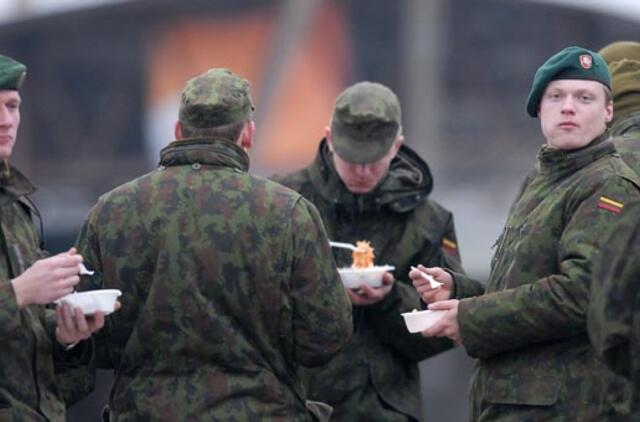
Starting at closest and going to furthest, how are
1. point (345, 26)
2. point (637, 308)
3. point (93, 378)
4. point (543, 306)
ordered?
point (637, 308), point (543, 306), point (93, 378), point (345, 26)

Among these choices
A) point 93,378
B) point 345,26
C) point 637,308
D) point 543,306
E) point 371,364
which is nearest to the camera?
point 637,308

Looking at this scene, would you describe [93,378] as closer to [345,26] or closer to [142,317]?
[142,317]

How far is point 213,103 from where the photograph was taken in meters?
6.50

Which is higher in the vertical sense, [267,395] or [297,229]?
[297,229]

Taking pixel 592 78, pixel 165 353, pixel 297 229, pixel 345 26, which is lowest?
pixel 345 26

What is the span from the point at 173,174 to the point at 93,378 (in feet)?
3.02

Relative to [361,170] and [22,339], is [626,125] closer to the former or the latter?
[361,170]

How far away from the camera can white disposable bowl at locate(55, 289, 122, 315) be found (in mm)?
6191

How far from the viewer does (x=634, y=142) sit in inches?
278

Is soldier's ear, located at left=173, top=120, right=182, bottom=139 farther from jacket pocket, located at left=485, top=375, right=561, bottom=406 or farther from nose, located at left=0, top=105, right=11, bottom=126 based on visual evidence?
jacket pocket, located at left=485, top=375, right=561, bottom=406

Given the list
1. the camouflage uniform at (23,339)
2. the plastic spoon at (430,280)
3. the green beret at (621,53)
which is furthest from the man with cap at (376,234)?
the camouflage uniform at (23,339)

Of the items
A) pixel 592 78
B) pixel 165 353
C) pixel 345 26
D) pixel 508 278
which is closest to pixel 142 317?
pixel 165 353

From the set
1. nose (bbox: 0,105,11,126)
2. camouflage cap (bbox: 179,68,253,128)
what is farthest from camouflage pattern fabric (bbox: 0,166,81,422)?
camouflage cap (bbox: 179,68,253,128)

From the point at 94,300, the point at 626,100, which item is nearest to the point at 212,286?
the point at 94,300
